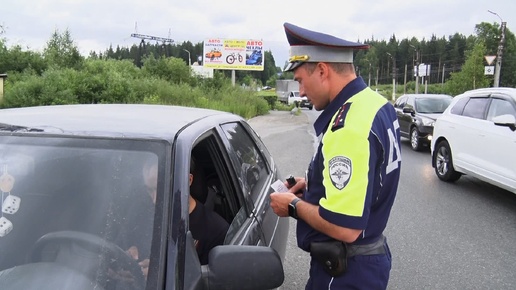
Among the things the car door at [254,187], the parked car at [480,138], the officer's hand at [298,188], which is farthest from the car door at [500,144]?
the officer's hand at [298,188]

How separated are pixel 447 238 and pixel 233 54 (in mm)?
36259

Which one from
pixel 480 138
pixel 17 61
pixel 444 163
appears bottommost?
pixel 444 163

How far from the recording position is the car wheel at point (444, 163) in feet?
26.4

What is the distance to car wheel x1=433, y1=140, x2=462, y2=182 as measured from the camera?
8.04 meters

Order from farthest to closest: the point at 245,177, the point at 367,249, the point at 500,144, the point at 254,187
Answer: the point at 500,144, the point at 254,187, the point at 245,177, the point at 367,249

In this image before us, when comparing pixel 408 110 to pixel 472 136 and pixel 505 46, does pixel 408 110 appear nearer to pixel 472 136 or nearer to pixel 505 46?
pixel 472 136

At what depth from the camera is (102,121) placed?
6.82 feet

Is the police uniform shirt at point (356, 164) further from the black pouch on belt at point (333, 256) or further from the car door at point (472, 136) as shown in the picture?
the car door at point (472, 136)

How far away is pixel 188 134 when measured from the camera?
6.48 feet

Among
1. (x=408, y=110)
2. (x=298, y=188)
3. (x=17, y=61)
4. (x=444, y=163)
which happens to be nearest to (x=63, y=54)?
(x=17, y=61)

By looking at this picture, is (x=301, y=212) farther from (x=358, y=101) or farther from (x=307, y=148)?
(x=307, y=148)

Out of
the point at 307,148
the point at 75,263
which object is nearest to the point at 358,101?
the point at 75,263

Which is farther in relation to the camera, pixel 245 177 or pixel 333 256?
pixel 245 177

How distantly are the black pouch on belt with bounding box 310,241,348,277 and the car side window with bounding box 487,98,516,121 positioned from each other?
5.53 m
